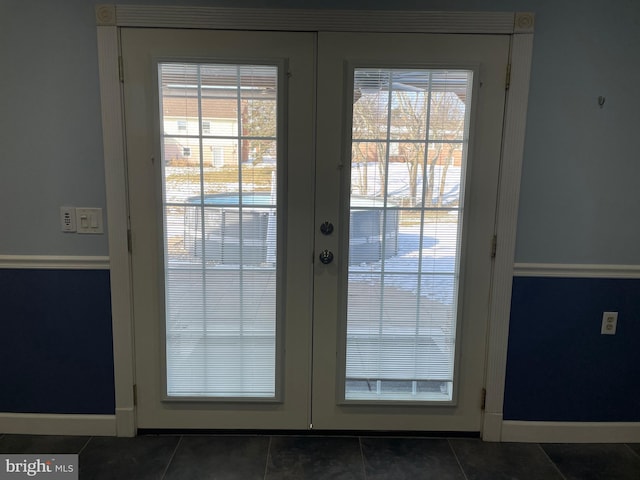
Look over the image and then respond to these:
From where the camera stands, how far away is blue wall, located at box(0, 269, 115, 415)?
6.47 ft

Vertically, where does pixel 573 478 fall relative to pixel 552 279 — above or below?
below

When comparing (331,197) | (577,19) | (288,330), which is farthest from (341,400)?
(577,19)

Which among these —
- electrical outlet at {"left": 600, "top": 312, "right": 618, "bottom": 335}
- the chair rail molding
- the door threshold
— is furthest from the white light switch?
electrical outlet at {"left": 600, "top": 312, "right": 618, "bottom": 335}

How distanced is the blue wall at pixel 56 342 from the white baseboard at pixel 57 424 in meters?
0.03

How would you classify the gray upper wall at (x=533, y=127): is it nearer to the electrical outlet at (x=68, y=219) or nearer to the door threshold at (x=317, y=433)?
the electrical outlet at (x=68, y=219)


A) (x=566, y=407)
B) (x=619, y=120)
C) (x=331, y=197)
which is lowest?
(x=566, y=407)

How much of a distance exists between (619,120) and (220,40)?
182 cm

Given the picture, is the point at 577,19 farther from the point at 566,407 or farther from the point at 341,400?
the point at 341,400

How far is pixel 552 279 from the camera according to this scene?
1972mm

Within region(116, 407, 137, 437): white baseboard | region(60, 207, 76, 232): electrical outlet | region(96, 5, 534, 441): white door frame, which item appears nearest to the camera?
region(96, 5, 534, 441): white door frame

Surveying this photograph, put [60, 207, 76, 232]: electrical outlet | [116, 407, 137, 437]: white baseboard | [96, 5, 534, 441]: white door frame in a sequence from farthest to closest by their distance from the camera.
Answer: [116, 407, 137, 437]: white baseboard
[60, 207, 76, 232]: electrical outlet
[96, 5, 534, 441]: white door frame

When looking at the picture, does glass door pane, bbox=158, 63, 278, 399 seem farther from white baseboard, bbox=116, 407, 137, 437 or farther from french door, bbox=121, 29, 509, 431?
white baseboard, bbox=116, 407, 137, 437

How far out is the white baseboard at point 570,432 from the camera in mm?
2057

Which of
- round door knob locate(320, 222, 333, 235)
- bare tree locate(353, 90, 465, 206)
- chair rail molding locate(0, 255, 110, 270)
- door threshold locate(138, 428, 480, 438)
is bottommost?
door threshold locate(138, 428, 480, 438)
